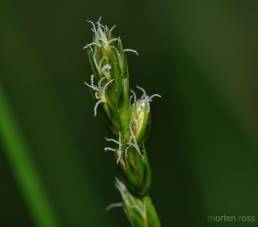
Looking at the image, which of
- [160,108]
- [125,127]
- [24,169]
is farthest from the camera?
[160,108]

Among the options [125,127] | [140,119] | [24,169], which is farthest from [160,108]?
[125,127]

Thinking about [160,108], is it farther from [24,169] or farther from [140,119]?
[140,119]

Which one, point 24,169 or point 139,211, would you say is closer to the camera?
point 139,211

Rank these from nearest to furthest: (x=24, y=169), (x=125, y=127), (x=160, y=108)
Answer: (x=125, y=127) < (x=24, y=169) < (x=160, y=108)

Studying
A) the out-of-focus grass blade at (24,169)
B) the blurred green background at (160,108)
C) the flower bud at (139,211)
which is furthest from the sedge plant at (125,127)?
the blurred green background at (160,108)

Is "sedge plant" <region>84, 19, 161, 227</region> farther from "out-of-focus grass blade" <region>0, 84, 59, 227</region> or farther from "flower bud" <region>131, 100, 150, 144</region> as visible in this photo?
"out-of-focus grass blade" <region>0, 84, 59, 227</region>

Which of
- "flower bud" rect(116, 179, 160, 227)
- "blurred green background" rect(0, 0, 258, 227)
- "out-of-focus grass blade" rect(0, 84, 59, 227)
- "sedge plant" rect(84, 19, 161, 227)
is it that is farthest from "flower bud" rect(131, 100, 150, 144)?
"blurred green background" rect(0, 0, 258, 227)

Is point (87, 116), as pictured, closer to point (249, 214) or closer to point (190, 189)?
point (190, 189)

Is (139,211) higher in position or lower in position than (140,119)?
lower
